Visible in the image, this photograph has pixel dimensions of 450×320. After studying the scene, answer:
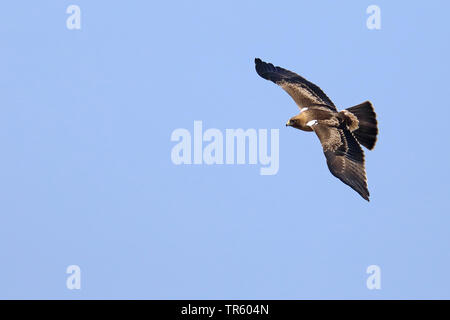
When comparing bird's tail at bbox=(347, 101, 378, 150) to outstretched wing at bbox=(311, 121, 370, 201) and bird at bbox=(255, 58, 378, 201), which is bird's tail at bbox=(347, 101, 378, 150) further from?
outstretched wing at bbox=(311, 121, 370, 201)

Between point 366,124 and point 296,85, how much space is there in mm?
1793

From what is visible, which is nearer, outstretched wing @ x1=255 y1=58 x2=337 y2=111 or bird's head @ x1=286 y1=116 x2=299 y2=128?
bird's head @ x1=286 y1=116 x2=299 y2=128

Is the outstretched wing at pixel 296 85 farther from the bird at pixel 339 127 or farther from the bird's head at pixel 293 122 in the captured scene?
the bird's head at pixel 293 122

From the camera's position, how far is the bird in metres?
13.3

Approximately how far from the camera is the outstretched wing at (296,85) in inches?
592

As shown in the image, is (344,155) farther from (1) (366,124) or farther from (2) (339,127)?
(1) (366,124)

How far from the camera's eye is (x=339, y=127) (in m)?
14.0

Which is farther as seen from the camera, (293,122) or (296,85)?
(296,85)

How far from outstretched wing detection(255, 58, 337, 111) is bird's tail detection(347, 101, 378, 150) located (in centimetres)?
57

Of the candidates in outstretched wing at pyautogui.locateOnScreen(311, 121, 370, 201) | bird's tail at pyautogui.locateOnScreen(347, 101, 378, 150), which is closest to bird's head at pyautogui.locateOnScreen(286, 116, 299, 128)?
outstretched wing at pyautogui.locateOnScreen(311, 121, 370, 201)

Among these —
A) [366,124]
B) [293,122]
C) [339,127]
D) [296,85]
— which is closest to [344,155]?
[339,127]

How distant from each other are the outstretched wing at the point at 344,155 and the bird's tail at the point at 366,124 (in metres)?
0.17
